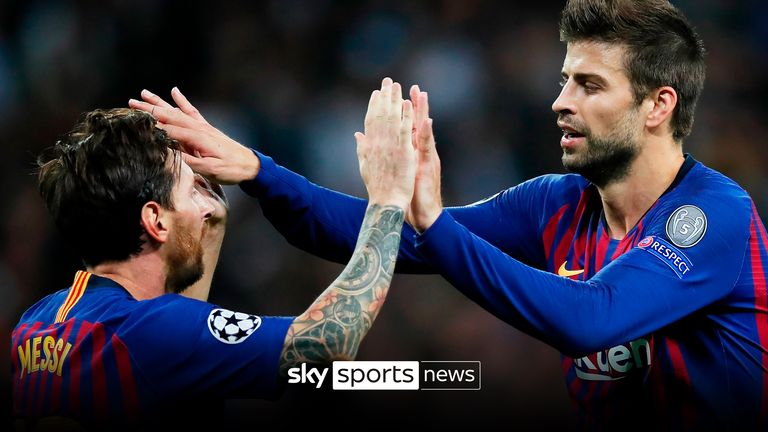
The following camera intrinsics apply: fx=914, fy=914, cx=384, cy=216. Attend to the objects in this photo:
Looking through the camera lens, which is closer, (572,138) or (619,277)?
(619,277)

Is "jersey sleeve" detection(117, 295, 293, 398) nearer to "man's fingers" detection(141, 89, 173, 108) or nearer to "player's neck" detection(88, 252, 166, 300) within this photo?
"player's neck" detection(88, 252, 166, 300)

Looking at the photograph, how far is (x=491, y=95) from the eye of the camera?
671 centimetres

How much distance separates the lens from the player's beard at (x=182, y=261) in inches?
114

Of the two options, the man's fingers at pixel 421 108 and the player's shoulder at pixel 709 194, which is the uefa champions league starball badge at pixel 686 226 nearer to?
the player's shoulder at pixel 709 194

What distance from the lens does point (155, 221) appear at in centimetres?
282

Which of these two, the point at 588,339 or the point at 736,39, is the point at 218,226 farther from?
the point at 736,39

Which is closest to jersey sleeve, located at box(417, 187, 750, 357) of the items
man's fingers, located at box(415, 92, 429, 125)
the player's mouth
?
man's fingers, located at box(415, 92, 429, 125)

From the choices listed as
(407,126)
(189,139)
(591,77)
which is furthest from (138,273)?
(591,77)

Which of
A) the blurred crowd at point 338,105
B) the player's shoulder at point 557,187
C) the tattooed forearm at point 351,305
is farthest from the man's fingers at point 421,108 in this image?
the blurred crowd at point 338,105

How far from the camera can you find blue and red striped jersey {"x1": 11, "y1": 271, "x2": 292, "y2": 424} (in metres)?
2.54

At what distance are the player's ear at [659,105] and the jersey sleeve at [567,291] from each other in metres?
0.64

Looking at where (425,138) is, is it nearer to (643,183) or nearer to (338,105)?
(643,183)

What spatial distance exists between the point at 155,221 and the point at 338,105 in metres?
4.00

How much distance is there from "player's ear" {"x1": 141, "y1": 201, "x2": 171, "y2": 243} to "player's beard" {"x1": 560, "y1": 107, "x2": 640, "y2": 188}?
1.44 m
